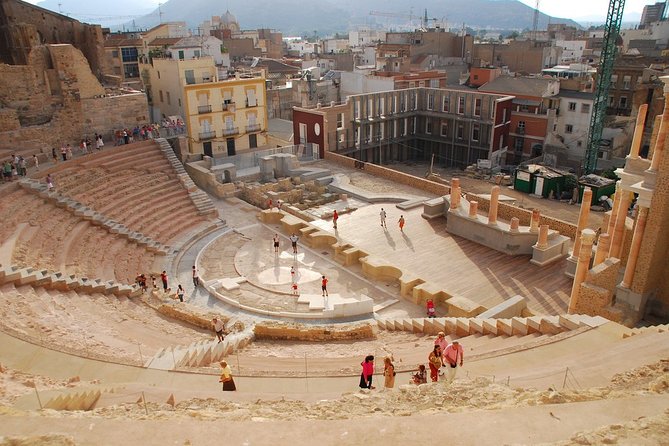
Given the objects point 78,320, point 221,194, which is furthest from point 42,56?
point 78,320

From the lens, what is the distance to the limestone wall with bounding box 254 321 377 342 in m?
16.2

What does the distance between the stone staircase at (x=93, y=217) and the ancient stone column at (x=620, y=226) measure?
733 inches

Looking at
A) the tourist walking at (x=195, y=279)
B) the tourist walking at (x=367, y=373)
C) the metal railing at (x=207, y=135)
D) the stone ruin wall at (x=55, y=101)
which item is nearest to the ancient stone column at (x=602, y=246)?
the tourist walking at (x=367, y=373)

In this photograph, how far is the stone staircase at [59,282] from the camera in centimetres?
1603

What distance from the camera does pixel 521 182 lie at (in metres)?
40.1

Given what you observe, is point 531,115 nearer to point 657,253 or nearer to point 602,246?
point 602,246

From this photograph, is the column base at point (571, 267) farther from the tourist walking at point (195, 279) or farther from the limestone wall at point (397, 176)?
the tourist walking at point (195, 279)

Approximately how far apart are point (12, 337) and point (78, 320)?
2.57 m

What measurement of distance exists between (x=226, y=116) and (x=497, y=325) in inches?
1094

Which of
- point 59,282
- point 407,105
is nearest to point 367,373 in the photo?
point 59,282

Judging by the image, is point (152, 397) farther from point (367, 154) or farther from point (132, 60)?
point (132, 60)

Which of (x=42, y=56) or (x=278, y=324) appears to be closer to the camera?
(x=278, y=324)

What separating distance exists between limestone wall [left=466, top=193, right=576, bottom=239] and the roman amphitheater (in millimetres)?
110

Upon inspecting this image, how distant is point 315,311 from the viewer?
18.8m
